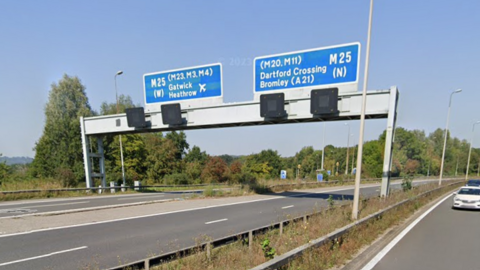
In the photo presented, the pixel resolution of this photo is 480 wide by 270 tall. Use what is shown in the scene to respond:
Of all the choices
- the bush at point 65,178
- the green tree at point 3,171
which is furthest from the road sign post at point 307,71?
the green tree at point 3,171

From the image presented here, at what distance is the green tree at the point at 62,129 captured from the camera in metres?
44.7

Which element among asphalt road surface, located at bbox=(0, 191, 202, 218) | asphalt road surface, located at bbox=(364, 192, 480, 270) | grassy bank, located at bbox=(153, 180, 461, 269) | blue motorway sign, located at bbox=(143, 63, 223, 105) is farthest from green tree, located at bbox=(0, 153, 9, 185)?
asphalt road surface, located at bbox=(364, 192, 480, 270)

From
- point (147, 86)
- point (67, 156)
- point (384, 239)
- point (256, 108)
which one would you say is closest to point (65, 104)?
point (67, 156)

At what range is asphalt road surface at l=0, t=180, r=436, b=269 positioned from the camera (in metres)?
6.67

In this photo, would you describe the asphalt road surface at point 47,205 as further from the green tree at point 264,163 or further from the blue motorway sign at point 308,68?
the green tree at point 264,163

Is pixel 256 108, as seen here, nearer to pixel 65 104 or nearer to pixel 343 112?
pixel 343 112

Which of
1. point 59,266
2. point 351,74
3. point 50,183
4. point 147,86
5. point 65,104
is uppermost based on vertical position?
point 65,104

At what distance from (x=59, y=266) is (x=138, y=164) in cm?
5591

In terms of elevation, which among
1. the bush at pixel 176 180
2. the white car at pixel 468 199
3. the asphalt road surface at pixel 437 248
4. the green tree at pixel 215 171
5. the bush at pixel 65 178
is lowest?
the asphalt road surface at pixel 437 248

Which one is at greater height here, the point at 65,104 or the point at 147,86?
the point at 65,104

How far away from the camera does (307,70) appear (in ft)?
51.8

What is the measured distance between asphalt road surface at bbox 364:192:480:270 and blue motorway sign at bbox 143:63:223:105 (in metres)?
13.0

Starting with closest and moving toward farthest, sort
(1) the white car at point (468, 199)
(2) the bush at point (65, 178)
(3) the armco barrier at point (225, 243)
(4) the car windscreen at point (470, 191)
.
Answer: (3) the armco barrier at point (225, 243) < (1) the white car at point (468, 199) < (4) the car windscreen at point (470, 191) < (2) the bush at point (65, 178)

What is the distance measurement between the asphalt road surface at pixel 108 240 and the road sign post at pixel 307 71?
25.5 ft
